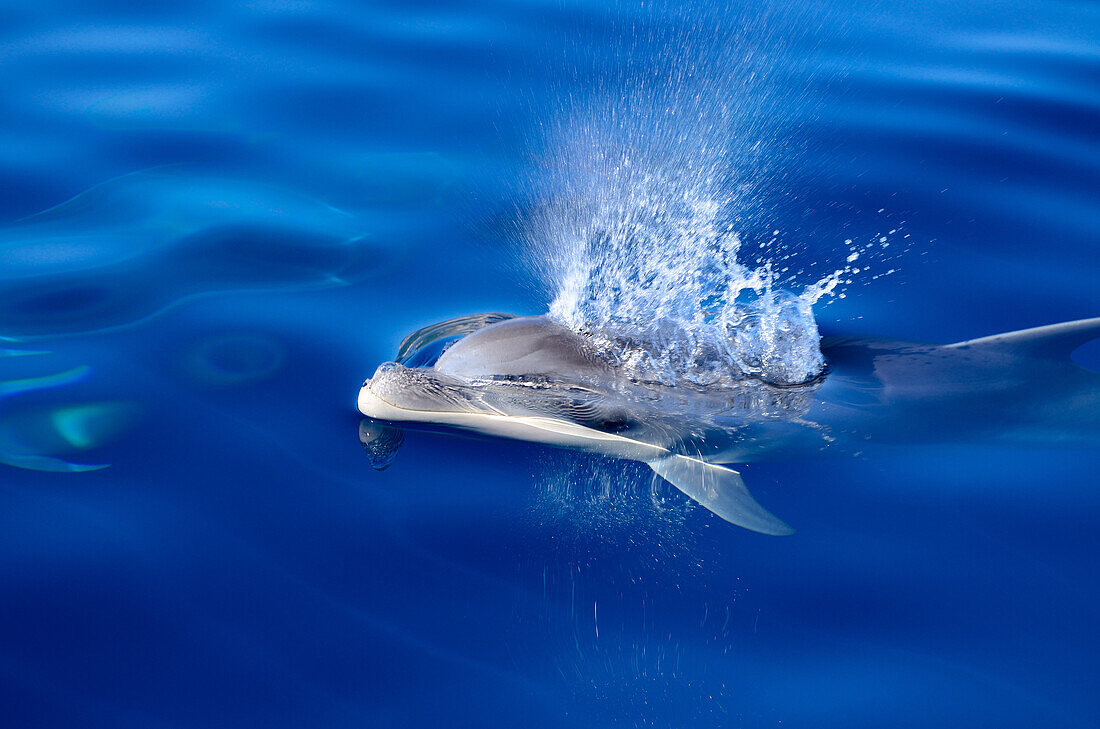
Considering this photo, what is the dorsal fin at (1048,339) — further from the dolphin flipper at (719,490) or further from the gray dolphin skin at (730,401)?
the dolphin flipper at (719,490)

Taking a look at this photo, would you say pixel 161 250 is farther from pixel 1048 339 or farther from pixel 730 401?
pixel 1048 339

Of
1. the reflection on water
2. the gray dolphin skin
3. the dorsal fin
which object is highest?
the reflection on water

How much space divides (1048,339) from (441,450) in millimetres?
3040

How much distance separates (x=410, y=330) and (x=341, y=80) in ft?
12.9

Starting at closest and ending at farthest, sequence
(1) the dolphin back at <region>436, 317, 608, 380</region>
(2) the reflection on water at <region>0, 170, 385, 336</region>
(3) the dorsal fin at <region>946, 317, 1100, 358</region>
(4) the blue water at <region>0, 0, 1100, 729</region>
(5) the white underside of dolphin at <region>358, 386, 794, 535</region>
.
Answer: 1. (4) the blue water at <region>0, 0, 1100, 729</region>
2. (5) the white underside of dolphin at <region>358, 386, 794, 535</region>
3. (1) the dolphin back at <region>436, 317, 608, 380</region>
4. (3) the dorsal fin at <region>946, 317, 1100, 358</region>
5. (2) the reflection on water at <region>0, 170, 385, 336</region>

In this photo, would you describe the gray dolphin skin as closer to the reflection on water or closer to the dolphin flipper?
the dolphin flipper

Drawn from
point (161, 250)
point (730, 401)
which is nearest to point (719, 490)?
point (730, 401)

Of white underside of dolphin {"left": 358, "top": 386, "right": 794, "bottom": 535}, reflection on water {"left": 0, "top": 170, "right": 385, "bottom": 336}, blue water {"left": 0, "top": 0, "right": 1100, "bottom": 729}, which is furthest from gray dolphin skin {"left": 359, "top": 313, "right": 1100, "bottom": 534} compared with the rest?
reflection on water {"left": 0, "top": 170, "right": 385, "bottom": 336}

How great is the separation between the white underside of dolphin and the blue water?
0.32ft

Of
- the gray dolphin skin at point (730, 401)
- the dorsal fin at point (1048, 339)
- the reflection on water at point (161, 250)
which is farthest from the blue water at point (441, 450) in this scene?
the dorsal fin at point (1048, 339)

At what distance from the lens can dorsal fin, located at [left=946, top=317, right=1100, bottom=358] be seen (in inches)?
178

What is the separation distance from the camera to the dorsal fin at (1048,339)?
14.9 feet

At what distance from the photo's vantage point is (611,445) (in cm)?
440

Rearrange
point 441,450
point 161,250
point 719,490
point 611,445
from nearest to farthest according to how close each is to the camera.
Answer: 1. point 719,490
2. point 441,450
3. point 611,445
4. point 161,250
